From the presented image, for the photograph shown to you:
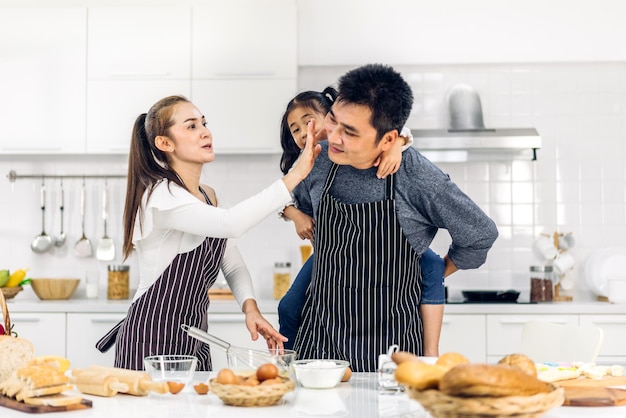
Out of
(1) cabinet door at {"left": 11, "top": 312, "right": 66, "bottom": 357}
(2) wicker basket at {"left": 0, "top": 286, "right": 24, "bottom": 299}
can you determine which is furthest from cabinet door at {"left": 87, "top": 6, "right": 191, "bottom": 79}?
(1) cabinet door at {"left": 11, "top": 312, "right": 66, "bottom": 357}

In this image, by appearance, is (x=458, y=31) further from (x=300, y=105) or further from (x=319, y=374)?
(x=319, y=374)

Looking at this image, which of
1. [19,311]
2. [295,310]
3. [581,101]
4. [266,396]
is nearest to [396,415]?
[266,396]

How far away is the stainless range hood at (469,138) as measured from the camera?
3.93 m

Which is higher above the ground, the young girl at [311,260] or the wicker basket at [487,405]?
the young girl at [311,260]

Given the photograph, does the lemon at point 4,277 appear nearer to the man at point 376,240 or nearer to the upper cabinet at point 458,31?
the upper cabinet at point 458,31

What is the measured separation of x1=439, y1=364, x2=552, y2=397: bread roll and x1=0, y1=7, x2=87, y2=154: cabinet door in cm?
322

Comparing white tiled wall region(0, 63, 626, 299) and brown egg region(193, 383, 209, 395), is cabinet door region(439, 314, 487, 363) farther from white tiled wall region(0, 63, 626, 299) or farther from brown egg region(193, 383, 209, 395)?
brown egg region(193, 383, 209, 395)

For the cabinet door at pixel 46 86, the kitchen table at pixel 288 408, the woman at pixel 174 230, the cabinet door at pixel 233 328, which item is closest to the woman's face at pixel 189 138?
the woman at pixel 174 230

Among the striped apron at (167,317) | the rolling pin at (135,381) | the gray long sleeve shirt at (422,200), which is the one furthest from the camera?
the striped apron at (167,317)

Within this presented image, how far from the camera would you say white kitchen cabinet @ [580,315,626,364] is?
12.2 ft

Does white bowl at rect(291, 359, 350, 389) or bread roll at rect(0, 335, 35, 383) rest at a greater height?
bread roll at rect(0, 335, 35, 383)

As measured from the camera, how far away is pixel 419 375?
4.39 ft

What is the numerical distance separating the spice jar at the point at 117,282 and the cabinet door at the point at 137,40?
990 mm

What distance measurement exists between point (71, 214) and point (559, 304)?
2631mm
